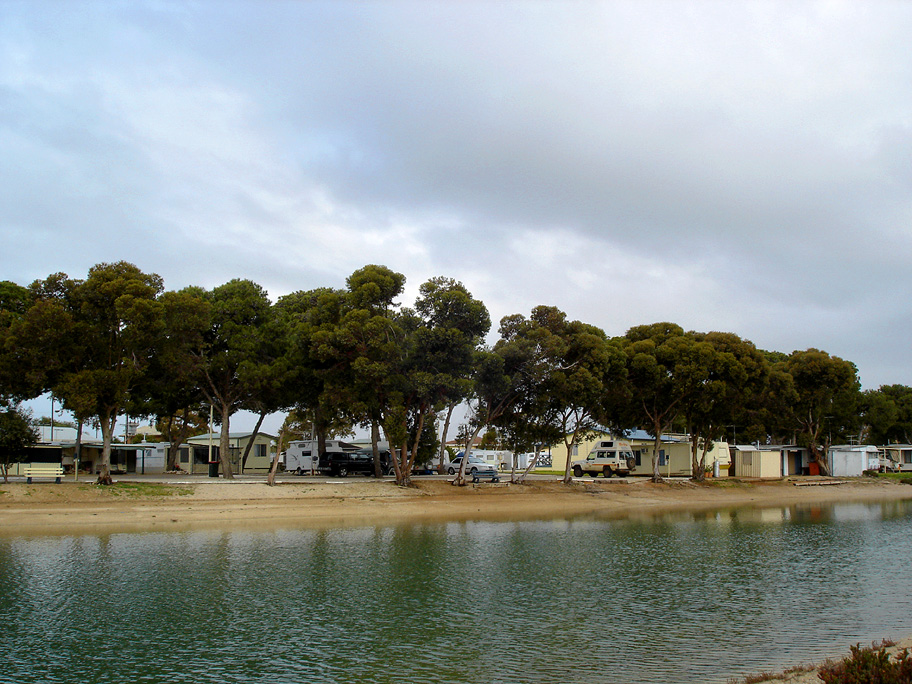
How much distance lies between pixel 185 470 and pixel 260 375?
21.1 meters

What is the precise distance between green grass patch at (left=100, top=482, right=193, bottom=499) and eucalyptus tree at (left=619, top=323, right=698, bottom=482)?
104 feet

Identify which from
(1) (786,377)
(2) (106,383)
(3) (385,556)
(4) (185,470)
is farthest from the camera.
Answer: (1) (786,377)

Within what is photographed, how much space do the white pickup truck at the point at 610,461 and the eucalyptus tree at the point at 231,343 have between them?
31.1 m

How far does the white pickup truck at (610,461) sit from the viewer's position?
6275cm

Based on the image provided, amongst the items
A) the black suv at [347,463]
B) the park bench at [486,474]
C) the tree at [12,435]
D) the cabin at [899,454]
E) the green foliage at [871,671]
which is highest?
the tree at [12,435]

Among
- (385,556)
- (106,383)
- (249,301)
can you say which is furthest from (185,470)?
(385,556)

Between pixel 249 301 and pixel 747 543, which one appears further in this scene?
pixel 249 301

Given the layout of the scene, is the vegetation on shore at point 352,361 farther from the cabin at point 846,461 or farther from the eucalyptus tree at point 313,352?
the cabin at point 846,461

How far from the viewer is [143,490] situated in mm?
37469

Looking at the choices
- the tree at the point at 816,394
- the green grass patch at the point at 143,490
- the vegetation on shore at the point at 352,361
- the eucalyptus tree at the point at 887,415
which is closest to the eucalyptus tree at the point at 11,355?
the vegetation on shore at the point at 352,361

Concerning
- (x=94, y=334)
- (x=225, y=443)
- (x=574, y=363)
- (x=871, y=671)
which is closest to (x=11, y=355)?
(x=94, y=334)

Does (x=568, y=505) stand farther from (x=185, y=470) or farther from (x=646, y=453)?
(x=185, y=470)

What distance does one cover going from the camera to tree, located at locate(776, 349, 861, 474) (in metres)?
68.2

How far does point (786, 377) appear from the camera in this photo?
2522 inches
